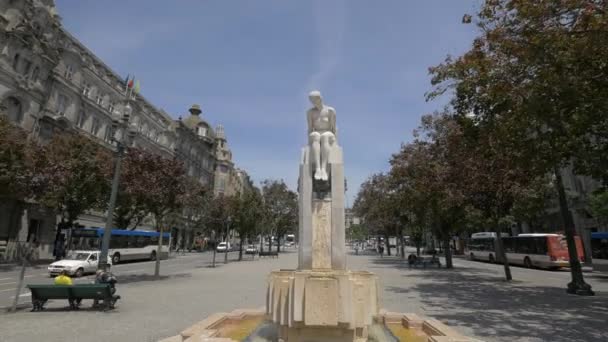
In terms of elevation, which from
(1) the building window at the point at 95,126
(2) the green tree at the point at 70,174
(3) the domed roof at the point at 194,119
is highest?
(3) the domed roof at the point at 194,119

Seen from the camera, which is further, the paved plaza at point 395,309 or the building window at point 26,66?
the building window at point 26,66

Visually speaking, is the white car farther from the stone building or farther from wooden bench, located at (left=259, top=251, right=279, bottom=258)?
wooden bench, located at (left=259, top=251, right=279, bottom=258)

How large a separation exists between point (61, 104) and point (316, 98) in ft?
116

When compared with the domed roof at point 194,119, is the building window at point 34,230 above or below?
below

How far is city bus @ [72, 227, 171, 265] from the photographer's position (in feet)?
94.7

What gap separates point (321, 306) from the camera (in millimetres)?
5551

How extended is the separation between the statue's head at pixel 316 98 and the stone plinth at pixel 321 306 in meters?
3.76

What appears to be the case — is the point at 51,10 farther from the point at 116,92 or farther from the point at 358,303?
the point at 358,303

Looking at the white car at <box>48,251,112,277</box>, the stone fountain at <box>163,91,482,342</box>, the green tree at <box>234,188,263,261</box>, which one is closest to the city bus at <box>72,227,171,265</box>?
the white car at <box>48,251,112,277</box>

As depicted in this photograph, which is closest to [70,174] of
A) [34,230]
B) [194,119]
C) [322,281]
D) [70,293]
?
[34,230]

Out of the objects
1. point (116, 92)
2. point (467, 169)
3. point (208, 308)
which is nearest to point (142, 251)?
point (116, 92)

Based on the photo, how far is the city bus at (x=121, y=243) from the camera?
1136 inches

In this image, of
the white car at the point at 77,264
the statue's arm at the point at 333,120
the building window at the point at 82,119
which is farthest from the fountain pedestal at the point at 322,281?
the building window at the point at 82,119

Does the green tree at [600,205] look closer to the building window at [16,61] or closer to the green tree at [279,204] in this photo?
the green tree at [279,204]
